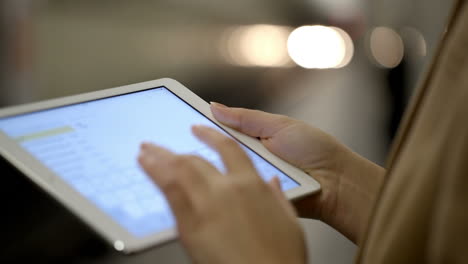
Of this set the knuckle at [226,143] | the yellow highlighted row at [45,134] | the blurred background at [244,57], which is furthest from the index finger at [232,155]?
the blurred background at [244,57]

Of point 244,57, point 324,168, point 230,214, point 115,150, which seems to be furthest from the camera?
point 244,57

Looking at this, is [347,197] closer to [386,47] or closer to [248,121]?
[248,121]

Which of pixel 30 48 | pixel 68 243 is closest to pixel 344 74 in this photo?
pixel 30 48

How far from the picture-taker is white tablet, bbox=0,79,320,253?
56cm

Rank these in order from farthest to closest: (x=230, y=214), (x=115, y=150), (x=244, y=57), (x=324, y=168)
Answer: (x=244, y=57)
(x=324, y=168)
(x=115, y=150)
(x=230, y=214)

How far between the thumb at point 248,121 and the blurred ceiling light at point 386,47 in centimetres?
101

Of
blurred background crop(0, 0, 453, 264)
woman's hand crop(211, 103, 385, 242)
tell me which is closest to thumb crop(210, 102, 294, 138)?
woman's hand crop(211, 103, 385, 242)

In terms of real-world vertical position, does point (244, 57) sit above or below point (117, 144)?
below

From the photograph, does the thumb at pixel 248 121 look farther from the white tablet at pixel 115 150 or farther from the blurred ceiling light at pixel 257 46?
the blurred ceiling light at pixel 257 46

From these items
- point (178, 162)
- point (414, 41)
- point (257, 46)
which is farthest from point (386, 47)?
point (178, 162)

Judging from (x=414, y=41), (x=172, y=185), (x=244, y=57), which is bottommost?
(x=244, y=57)

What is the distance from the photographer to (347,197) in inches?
28.6

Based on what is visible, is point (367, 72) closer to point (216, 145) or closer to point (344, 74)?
point (344, 74)

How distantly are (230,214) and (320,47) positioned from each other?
4.39ft
